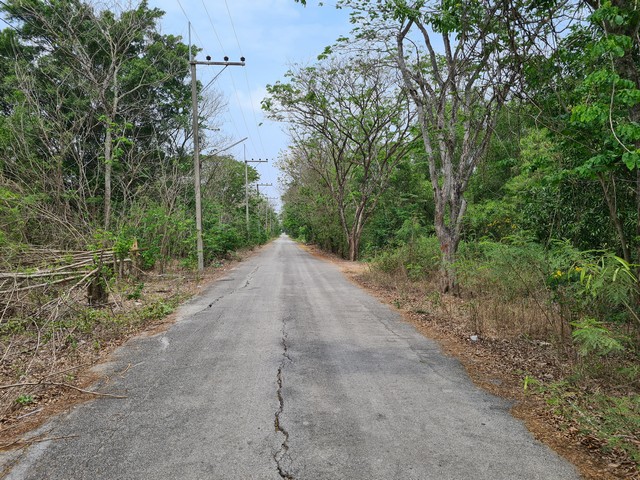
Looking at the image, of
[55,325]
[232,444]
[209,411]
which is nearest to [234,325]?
[55,325]

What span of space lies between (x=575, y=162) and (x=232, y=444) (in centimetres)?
540

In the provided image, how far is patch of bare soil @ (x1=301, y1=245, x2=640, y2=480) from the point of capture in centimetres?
294

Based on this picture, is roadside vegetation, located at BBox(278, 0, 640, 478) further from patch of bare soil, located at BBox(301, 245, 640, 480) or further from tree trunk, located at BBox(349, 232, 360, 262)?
tree trunk, located at BBox(349, 232, 360, 262)

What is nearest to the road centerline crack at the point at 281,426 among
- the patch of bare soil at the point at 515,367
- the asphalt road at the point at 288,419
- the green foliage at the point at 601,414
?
the asphalt road at the point at 288,419

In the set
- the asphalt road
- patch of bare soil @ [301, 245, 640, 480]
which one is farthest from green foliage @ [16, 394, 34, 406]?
patch of bare soil @ [301, 245, 640, 480]

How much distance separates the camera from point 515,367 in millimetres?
4957

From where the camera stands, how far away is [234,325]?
7191 millimetres

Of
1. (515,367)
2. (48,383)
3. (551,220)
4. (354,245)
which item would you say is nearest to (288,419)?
(48,383)

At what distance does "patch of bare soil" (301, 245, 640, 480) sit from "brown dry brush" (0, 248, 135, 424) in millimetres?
4634

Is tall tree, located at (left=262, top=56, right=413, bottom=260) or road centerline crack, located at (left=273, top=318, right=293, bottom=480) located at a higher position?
tall tree, located at (left=262, top=56, right=413, bottom=260)

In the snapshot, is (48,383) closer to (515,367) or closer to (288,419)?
(288,419)

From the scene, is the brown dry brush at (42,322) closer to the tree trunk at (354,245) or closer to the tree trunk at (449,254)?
the tree trunk at (449,254)

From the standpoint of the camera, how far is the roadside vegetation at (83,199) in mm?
5488

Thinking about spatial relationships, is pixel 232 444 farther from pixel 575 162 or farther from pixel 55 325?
pixel 575 162
